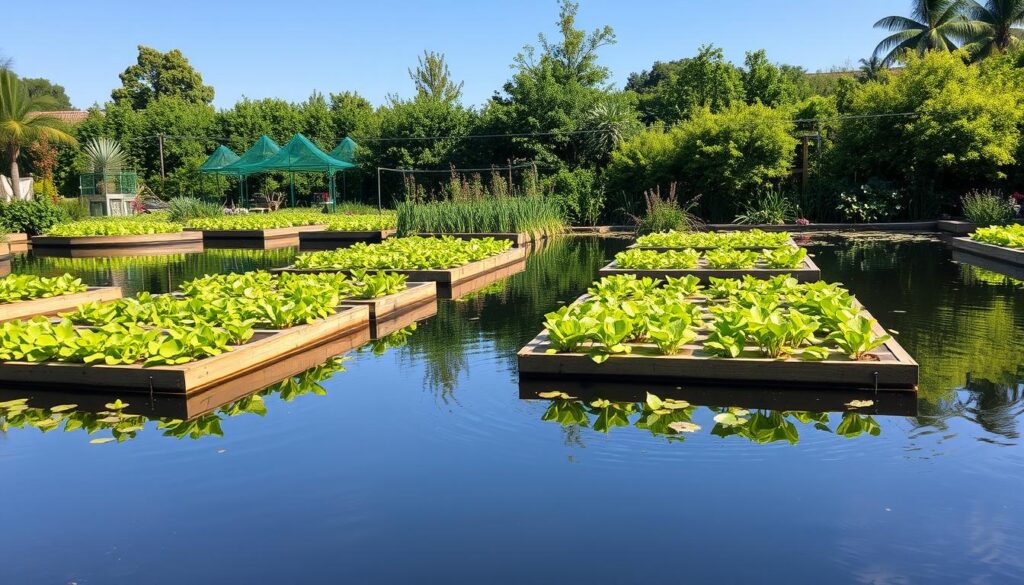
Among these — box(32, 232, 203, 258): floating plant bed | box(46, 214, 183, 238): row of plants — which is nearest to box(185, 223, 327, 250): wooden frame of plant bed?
box(46, 214, 183, 238): row of plants

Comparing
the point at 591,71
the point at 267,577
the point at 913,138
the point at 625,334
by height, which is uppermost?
the point at 591,71

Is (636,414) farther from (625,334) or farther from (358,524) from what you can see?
(358,524)

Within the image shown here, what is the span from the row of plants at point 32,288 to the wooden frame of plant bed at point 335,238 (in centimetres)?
1019

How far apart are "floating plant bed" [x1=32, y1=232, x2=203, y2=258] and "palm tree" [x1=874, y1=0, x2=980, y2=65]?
83.8 feet

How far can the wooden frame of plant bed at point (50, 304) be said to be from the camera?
8.68m

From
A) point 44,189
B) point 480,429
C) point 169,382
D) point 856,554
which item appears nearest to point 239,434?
point 169,382

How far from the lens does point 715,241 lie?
1465cm

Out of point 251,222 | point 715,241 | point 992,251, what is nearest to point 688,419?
point 715,241

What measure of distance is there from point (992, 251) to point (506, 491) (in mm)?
12321

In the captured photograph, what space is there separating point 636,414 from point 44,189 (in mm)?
30831

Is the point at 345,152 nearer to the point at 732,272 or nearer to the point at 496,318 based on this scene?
the point at 732,272

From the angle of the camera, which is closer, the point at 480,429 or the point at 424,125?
the point at 480,429

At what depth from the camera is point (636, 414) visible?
547 centimetres

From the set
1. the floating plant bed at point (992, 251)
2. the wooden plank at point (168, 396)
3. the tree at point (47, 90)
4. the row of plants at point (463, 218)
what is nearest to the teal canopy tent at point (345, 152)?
the row of plants at point (463, 218)
